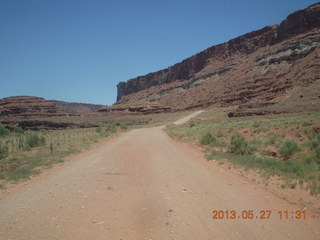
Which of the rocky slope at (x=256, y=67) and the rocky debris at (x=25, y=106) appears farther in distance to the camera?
the rocky debris at (x=25, y=106)

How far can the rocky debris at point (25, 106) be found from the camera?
95938 millimetres

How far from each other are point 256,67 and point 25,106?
9507 cm

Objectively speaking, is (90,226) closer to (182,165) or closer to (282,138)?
(182,165)

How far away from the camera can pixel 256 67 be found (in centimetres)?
7544

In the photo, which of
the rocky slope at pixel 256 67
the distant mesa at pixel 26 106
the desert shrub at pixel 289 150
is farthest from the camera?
the distant mesa at pixel 26 106

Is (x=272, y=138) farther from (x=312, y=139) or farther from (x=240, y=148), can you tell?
(x=240, y=148)

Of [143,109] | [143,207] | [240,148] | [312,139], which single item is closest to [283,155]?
[240,148]

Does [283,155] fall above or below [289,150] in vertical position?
below

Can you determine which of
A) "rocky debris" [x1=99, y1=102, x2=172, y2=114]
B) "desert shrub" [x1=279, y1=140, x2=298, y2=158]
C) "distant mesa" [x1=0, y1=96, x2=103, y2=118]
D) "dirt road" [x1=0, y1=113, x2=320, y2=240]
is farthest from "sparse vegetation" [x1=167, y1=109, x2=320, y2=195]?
"distant mesa" [x1=0, y1=96, x2=103, y2=118]

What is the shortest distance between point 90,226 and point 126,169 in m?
4.55
